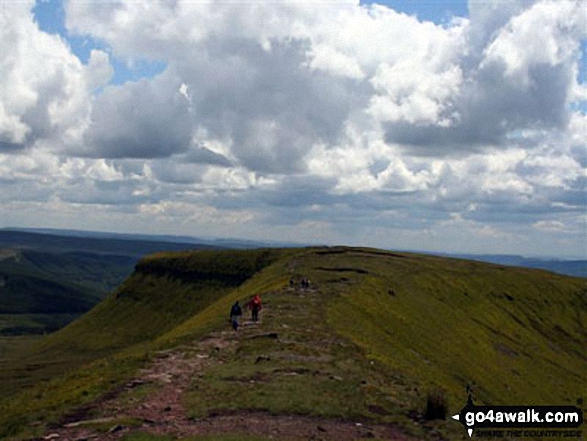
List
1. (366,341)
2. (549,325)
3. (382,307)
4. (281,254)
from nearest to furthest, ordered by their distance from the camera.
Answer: (366,341) → (382,307) → (549,325) → (281,254)

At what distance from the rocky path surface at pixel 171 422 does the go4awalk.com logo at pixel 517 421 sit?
4583 millimetres

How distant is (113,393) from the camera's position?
99.9 feet

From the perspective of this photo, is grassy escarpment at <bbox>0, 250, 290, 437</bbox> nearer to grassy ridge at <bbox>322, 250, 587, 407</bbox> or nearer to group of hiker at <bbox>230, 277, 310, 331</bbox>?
grassy ridge at <bbox>322, 250, 587, 407</bbox>

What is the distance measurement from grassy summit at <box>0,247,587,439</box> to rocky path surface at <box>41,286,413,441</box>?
0.20 m

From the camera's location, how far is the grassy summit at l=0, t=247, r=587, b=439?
29031 millimetres

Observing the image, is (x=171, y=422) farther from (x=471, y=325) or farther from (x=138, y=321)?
(x=138, y=321)

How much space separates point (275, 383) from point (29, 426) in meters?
12.1

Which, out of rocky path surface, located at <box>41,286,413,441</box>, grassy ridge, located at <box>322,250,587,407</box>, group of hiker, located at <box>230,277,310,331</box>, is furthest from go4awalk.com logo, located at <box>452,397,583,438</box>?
group of hiker, located at <box>230,277,310,331</box>

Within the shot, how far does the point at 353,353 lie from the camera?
42.0m

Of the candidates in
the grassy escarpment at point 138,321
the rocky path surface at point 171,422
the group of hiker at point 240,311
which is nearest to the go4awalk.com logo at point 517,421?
the rocky path surface at point 171,422

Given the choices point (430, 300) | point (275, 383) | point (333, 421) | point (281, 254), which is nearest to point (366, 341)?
point (275, 383)

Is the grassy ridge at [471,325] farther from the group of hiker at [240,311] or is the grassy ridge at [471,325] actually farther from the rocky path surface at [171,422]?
the rocky path surface at [171,422]

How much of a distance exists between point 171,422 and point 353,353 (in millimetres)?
19022

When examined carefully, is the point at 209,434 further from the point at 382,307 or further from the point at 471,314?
the point at 471,314
